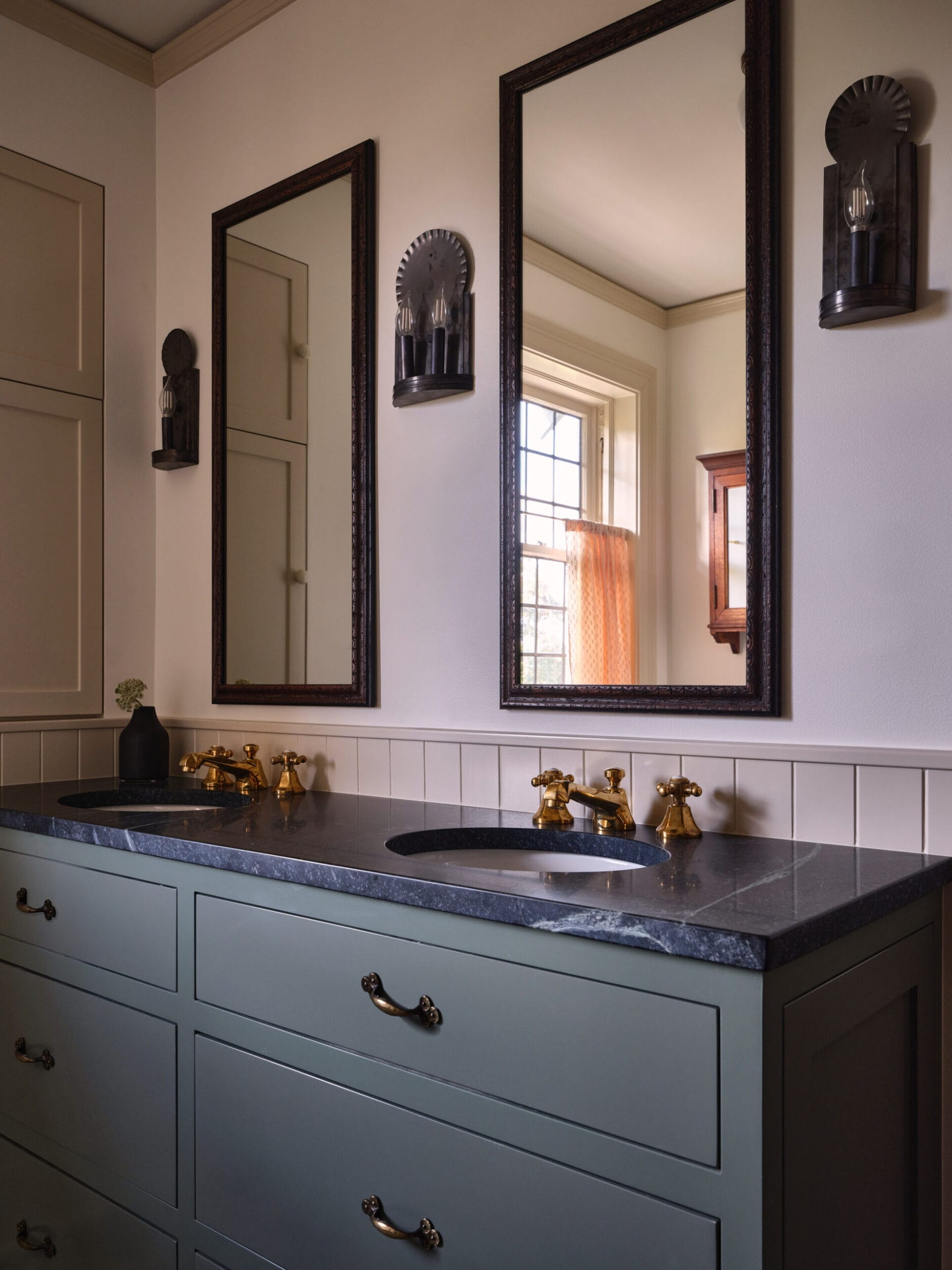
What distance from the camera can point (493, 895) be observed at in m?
→ 1.10

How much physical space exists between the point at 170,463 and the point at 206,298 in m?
0.40

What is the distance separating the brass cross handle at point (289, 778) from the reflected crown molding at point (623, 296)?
3.41 ft

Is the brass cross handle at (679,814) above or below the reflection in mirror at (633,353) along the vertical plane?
below

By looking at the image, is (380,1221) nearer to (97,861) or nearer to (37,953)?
(97,861)

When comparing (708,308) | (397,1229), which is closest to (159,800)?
(397,1229)

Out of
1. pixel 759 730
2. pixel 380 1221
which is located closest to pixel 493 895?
pixel 380 1221

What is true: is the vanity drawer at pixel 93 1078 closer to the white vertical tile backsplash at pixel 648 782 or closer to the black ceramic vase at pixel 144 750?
the black ceramic vase at pixel 144 750

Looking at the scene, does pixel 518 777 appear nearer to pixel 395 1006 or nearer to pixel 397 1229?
pixel 395 1006

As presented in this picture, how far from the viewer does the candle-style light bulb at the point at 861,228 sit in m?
1.34

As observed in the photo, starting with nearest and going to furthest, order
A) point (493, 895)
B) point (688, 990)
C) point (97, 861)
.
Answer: point (688, 990), point (493, 895), point (97, 861)

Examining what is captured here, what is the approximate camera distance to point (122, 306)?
249cm

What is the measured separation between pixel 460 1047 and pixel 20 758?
1.49 m

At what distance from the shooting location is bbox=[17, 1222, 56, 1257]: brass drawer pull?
176 centimetres

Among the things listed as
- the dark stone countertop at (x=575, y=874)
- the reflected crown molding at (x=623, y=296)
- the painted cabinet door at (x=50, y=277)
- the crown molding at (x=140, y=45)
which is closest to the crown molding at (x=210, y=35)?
the crown molding at (x=140, y=45)
